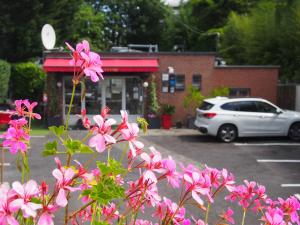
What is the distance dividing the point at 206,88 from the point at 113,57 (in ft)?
13.9

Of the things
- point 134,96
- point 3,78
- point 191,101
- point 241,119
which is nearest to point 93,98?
point 134,96

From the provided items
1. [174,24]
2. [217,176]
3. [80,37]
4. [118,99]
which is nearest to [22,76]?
[118,99]

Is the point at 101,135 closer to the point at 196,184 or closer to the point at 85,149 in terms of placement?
the point at 85,149

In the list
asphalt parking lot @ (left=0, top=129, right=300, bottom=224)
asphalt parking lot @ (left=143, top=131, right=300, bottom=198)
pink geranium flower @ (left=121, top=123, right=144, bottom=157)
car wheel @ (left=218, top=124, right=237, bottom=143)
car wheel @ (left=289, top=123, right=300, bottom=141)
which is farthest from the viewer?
car wheel @ (left=289, top=123, right=300, bottom=141)

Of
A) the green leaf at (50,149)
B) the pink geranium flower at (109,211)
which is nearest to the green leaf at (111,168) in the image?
the green leaf at (50,149)

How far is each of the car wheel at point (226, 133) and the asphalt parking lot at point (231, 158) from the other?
0.26m

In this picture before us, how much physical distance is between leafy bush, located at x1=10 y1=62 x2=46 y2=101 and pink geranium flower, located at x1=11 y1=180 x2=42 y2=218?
2315 centimetres

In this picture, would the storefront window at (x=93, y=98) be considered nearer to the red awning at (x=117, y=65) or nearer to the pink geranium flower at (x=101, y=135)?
the red awning at (x=117, y=65)

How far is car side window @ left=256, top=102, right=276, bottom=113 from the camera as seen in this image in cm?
1677

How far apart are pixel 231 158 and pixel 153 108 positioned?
7512 millimetres

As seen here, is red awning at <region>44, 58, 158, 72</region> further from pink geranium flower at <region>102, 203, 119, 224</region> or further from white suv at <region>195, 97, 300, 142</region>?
pink geranium flower at <region>102, 203, 119, 224</region>

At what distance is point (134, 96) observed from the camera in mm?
21516

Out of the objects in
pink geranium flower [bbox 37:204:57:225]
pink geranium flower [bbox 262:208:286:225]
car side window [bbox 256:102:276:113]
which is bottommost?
car side window [bbox 256:102:276:113]

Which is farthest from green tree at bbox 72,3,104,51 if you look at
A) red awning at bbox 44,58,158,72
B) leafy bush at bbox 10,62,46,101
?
red awning at bbox 44,58,158,72
